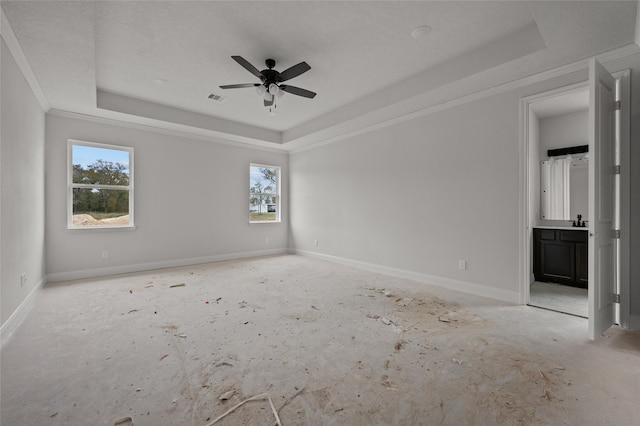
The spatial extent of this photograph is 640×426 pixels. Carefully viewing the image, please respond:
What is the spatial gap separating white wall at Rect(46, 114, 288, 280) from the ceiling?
0.73 metres

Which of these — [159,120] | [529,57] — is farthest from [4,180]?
[529,57]

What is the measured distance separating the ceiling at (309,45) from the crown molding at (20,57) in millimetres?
49

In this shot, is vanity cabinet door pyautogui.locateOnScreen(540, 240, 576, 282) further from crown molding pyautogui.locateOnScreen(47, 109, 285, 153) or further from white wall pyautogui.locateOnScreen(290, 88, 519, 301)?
crown molding pyautogui.locateOnScreen(47, 109, 285, 153)

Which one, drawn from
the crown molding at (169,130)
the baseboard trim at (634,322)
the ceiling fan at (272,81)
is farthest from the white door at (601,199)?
the crown molding at (169,130)

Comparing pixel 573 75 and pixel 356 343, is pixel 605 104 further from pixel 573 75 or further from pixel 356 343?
pixel 356 343

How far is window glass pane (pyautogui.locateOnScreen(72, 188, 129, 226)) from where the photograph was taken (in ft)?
15.5

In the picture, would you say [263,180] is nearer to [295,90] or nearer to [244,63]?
[295,90]

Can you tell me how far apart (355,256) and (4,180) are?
15.7 ft

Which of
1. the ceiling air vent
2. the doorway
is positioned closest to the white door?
the doorway

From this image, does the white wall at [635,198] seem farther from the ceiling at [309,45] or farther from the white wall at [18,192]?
the white wall at [18,192]

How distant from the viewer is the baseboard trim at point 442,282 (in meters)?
3.54

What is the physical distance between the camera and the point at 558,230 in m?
4.44

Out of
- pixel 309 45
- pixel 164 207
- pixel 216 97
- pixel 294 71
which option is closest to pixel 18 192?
pixel 164 207

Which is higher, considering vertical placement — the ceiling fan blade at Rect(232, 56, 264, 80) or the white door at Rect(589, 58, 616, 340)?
the ceiling fan blade at Rect(232, 56, 264, 80)
